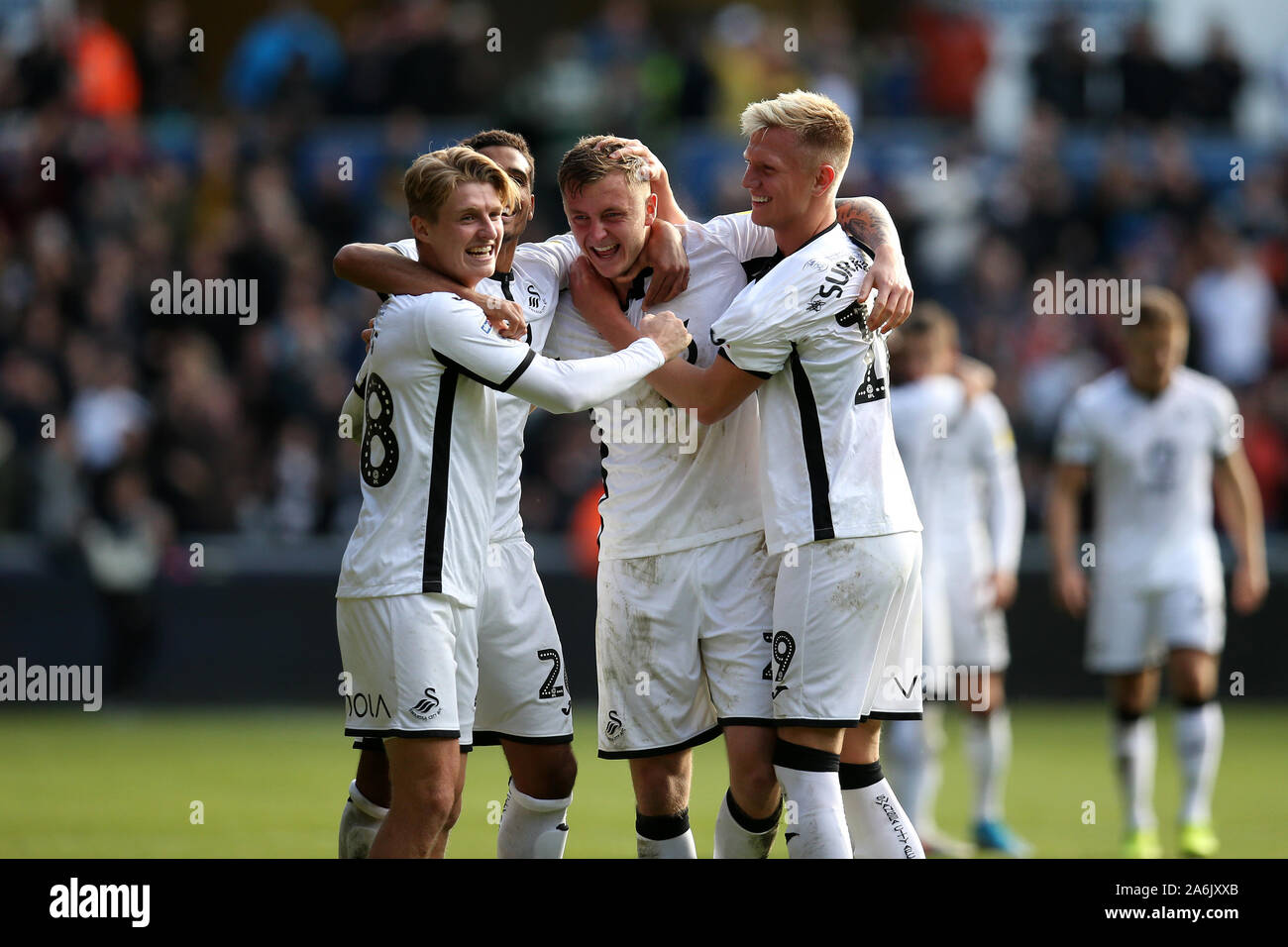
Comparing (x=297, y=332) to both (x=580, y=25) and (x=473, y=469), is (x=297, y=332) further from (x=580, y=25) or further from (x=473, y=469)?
(x=473, y=469)

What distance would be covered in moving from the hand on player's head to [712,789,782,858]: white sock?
146cm

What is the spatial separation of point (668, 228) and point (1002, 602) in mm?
Answer: 3925

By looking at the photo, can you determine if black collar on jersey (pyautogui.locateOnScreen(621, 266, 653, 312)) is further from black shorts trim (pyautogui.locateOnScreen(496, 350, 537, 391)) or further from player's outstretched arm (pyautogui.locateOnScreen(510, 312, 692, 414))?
black shorts trim (pyautogui.locateOnScreen(496, 350, 537, 391))

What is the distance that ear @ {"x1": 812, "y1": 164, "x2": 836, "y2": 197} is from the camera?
5461 millimetres

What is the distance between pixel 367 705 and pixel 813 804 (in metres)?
1.37

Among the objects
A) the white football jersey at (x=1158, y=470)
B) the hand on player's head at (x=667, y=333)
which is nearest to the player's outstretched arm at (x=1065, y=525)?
the white football jersey at (x=1158, y=470)

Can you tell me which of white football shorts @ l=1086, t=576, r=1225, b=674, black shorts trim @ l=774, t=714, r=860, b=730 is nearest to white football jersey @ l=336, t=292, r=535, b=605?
black shorts trim @ l=774, t=714, r=860, b=730

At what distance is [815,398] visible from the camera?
541 centimetres

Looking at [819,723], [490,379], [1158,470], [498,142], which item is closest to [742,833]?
[819,723]

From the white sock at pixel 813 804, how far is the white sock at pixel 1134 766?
11.1 feet

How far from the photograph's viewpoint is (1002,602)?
8.91m

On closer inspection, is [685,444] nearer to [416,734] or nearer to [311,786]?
[416,734]

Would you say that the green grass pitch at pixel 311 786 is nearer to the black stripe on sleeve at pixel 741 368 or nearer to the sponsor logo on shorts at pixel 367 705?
the sponsor logo on shorts at pixel 367 705
